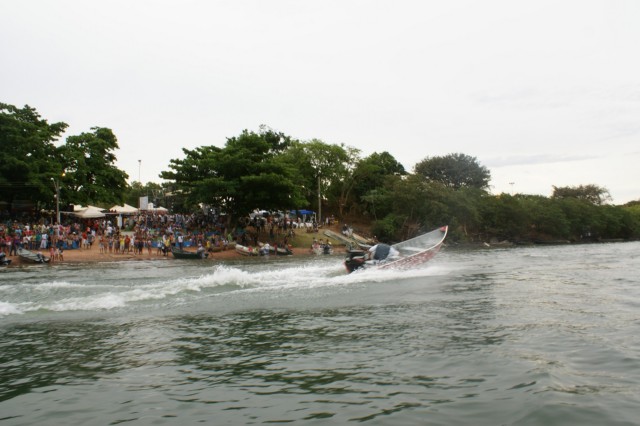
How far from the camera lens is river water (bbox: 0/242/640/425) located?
21.2 ft

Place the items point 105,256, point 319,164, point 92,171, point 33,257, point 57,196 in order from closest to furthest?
point 33,257 < point 105,256 < point 57,196 < point 92,171 < point 319,164

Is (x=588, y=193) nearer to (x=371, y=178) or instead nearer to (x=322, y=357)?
(x=371, y=178)

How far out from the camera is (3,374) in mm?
8391

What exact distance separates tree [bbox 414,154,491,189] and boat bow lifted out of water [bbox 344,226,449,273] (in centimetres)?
5669

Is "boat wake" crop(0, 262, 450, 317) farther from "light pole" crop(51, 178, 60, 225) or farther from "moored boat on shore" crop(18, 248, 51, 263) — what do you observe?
"light pole" crop(51, 178, 60, 225)

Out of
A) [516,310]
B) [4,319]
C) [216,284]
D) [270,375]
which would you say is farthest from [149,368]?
[216,284]

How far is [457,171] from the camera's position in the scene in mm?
80812

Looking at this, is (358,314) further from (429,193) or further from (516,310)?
(429,193)

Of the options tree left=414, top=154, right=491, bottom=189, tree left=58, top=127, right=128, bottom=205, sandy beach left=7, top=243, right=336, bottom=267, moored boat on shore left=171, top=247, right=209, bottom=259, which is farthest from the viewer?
tree left=414, top=154, right=491, bottom=189

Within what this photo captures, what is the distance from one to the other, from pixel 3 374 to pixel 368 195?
65109 millimetres

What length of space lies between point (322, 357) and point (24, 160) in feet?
152

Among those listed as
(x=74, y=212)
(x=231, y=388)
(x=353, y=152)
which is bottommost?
(x=231, y=388)

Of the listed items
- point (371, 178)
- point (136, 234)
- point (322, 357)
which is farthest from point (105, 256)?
point (371, 178)

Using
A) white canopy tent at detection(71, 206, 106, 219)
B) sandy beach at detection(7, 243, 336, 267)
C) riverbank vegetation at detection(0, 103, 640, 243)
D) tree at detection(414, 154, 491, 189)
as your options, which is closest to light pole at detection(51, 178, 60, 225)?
riverbank vegetation at detection(0, 103, 640, 243)
